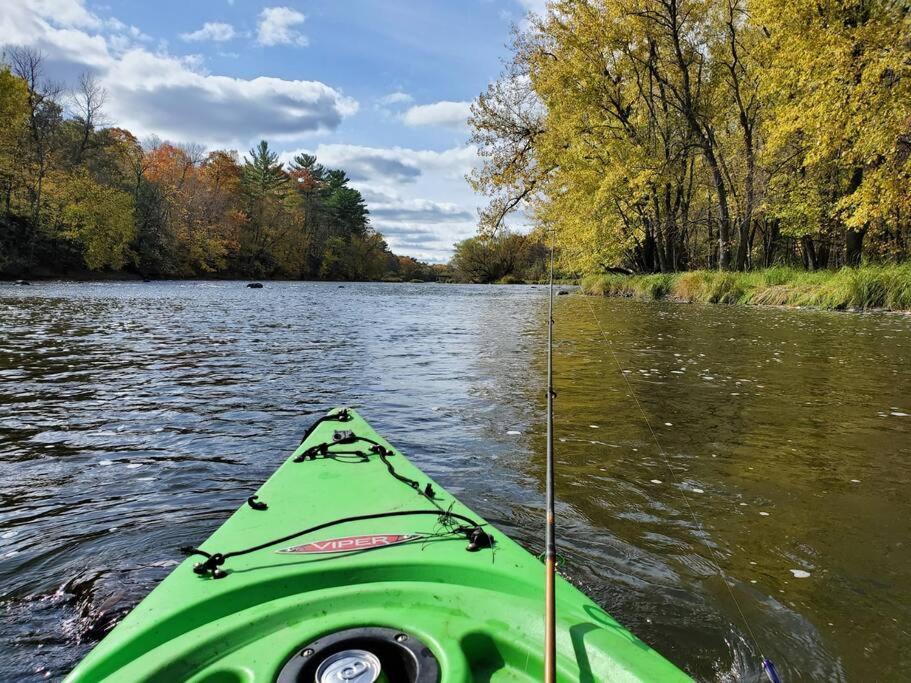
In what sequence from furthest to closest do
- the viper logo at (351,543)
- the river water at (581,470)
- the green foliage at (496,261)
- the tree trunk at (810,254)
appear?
1. the green foliage at (496,261)
2. the tree trunk at (810,254)
3. the river water at (581,470)
4. the viper logo at (351,543)

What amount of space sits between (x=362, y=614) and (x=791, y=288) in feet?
63.2

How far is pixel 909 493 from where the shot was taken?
11.6 feet

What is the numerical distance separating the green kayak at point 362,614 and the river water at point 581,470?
29.1 inches

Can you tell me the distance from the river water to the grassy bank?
Result: 6.42m

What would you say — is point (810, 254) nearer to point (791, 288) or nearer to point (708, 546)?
point (791, 288)

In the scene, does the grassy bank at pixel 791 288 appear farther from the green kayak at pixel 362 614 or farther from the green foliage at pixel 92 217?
the green foliage at pixel 92 217

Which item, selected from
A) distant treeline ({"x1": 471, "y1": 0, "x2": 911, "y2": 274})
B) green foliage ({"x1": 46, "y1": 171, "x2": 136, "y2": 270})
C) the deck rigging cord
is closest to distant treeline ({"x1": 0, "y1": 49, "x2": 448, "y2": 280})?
green foliage ({"x1": 46, "y1": 171, "x2": 136, "y2": 270})

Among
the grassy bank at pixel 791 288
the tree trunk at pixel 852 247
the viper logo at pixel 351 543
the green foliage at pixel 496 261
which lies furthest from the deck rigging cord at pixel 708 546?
the green foliage at pixel 496 261

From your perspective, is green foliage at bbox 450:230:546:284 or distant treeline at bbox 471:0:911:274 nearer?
distant treeline at bbox 471:0:911:274

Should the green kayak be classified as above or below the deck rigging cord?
A: above

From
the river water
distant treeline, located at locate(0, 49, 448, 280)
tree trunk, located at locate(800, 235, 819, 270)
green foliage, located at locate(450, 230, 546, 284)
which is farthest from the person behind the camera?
green foliage, located at locate(450, 230, 546, 284)

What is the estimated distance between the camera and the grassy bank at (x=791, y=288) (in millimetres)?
14344

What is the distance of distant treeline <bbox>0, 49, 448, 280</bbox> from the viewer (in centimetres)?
3566

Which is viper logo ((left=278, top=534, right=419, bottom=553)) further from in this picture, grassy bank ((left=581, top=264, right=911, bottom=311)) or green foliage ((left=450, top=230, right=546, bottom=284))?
green foliage ((left=450, top=230, right=546, bottom=284))
